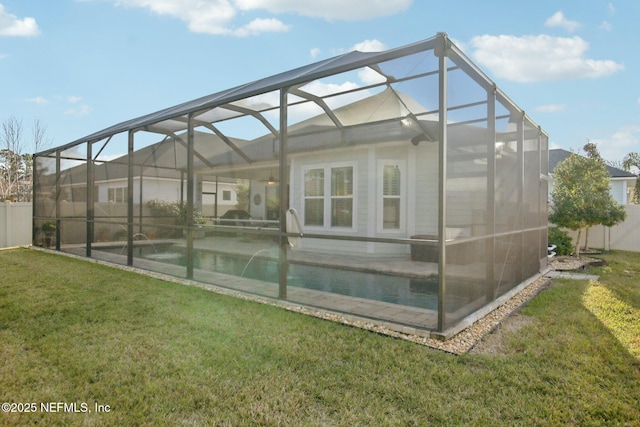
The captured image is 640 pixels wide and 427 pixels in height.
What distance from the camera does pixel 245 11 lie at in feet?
25.0

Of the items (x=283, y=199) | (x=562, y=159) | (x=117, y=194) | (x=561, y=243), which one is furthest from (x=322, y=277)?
(x=562, y=159)

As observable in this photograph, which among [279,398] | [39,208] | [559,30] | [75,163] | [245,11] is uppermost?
[559,30]

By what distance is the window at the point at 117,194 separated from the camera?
7714mm

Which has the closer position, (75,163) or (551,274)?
(551,274)

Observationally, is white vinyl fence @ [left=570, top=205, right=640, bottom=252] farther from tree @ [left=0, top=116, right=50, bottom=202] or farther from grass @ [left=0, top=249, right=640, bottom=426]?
tree @ [left=0, top=116, right=50, bottom=202]

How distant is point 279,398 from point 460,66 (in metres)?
3.62

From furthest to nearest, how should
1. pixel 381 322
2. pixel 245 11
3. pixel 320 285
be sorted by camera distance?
1. pixel 245 11
2. pixel 320 285
3. pixel 381 322

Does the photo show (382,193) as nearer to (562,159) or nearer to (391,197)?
(391,197)

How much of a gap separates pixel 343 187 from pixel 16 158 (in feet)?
60.4

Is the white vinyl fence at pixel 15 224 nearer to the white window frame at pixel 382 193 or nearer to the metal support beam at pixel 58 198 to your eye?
the metal support beam at pixel 58 198

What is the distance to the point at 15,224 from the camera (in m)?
10.8

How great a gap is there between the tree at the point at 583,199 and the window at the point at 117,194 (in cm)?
1031

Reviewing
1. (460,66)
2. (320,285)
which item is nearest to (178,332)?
(320,285)

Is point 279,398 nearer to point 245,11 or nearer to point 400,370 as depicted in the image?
point 400,370
